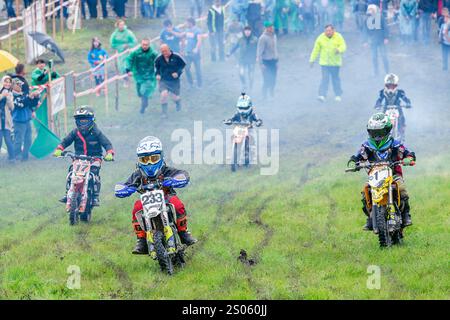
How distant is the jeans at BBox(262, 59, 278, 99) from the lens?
29.2 meters

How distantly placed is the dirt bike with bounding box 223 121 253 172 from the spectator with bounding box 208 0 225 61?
39.8ft

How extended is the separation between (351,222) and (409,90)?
1510 centimetres

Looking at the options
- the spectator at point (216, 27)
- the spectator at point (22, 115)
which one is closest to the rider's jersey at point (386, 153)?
the spectator at point (22, 115)

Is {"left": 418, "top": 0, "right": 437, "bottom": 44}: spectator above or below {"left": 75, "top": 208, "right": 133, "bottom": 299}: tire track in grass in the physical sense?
below

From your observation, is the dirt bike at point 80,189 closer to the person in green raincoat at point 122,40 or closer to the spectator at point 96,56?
the spectator at point 96,56

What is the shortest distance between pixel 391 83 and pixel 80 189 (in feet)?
27.5

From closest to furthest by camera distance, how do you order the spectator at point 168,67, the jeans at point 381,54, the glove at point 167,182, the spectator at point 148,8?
the glove at point 167,182, the spectator at point 168,67, the jeans at point 381,54, the spectator at point 148,8

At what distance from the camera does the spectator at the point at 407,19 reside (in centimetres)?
3462

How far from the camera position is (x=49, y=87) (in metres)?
24.4

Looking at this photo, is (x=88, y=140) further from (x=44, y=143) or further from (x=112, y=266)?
(x=44, y=143)

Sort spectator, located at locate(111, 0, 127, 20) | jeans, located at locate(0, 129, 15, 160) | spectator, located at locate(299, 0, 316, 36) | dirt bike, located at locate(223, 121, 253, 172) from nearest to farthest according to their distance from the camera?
dirt bike, located at locate(223, 121, 253, 172), jeans, located at locate(0, 129, 15, 160), spectator, located at locate(111, 0, 127, 20), spectator, located at locate(299, 0, 316, 36)

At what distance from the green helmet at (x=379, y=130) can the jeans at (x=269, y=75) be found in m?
15.1

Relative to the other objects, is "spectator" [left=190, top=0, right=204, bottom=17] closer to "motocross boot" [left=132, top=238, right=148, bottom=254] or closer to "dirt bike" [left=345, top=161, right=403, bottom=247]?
"dirt bike" [left=345, top=161, right=403, bottom=247]

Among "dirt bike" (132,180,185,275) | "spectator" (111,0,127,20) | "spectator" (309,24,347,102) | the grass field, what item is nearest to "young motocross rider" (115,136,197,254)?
"dirt bike" (132,180,185,275)
